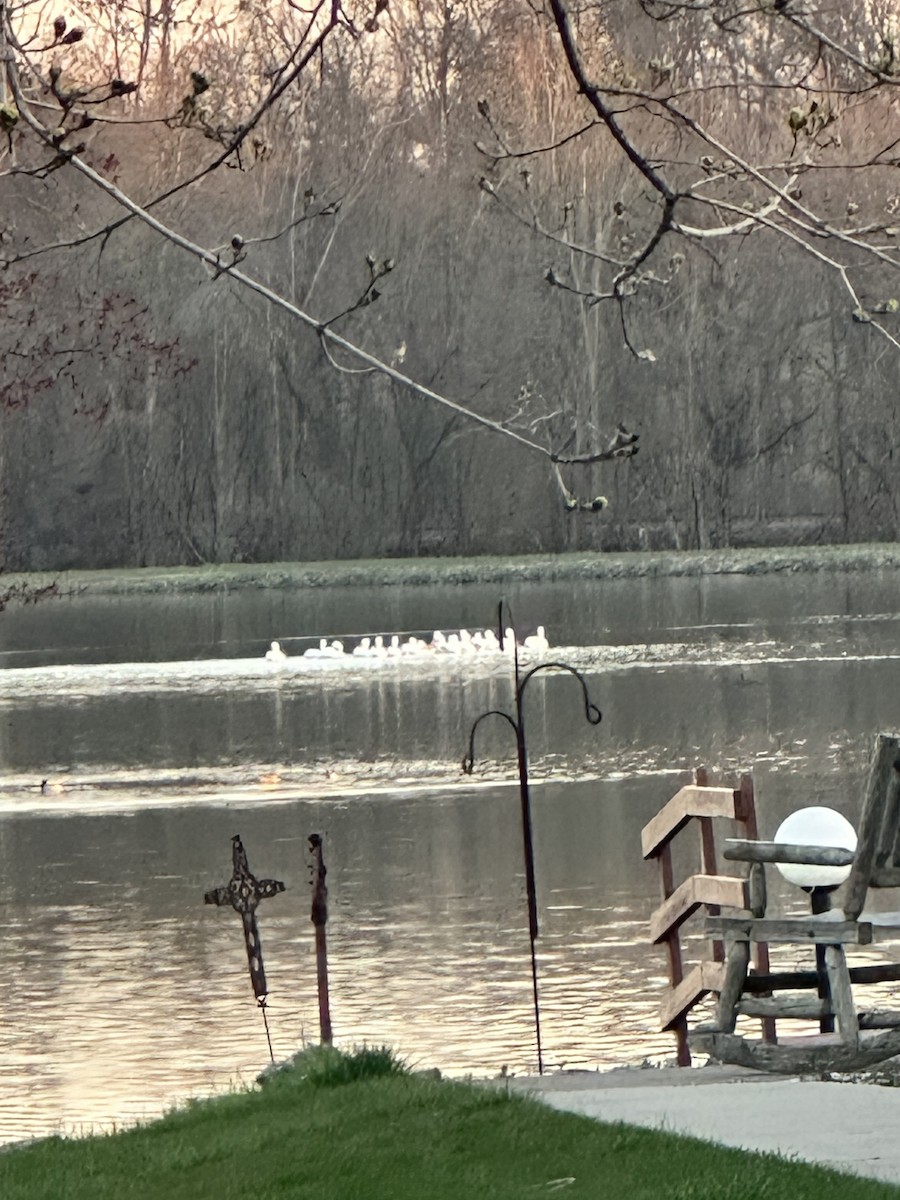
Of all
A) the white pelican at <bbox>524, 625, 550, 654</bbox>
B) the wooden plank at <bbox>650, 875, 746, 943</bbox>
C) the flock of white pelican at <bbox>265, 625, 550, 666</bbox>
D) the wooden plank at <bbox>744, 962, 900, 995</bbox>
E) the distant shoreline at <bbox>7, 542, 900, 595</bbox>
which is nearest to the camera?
the wooden plank at <bbox>744, 962, 900, 995</bbox>

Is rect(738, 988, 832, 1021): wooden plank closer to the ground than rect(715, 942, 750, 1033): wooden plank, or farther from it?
closer to the ground

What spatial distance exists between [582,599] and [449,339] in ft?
43.5

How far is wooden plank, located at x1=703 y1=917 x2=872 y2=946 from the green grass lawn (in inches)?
64.6

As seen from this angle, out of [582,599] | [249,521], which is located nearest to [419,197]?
[249,521]

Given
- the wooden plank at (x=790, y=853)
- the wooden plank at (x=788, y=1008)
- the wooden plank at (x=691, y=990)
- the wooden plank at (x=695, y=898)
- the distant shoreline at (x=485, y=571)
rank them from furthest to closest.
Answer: the distant shoreline at (x=485, y=571) → the wooden plank at (x=691, y=990) → the wooden plank at (x=695, y=898) → the wooden plank at (x=788, y=1008) → the wooden plank at (x=790, y=853)

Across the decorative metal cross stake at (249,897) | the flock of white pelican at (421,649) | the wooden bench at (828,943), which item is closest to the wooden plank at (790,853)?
the wooden bench at (828,943)

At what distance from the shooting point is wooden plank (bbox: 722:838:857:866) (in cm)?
961

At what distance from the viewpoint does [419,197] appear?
62.1m

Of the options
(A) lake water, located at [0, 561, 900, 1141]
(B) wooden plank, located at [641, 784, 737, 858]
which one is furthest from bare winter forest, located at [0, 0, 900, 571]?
(B) wooden plank, located at [641, 784, 737, 858]

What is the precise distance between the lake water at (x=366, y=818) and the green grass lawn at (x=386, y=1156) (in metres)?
2.91

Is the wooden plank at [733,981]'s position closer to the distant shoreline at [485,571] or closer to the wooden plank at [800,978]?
the wooden plank at [800,978]

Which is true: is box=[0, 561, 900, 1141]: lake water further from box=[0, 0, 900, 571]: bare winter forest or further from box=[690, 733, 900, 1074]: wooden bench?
box=[0, 0, 900, 571]: bare winter forest

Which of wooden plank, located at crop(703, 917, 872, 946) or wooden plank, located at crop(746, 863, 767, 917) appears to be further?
wooden plank, located at crop(746, 863, 767, 917)

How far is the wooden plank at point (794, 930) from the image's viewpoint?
9297 mm
